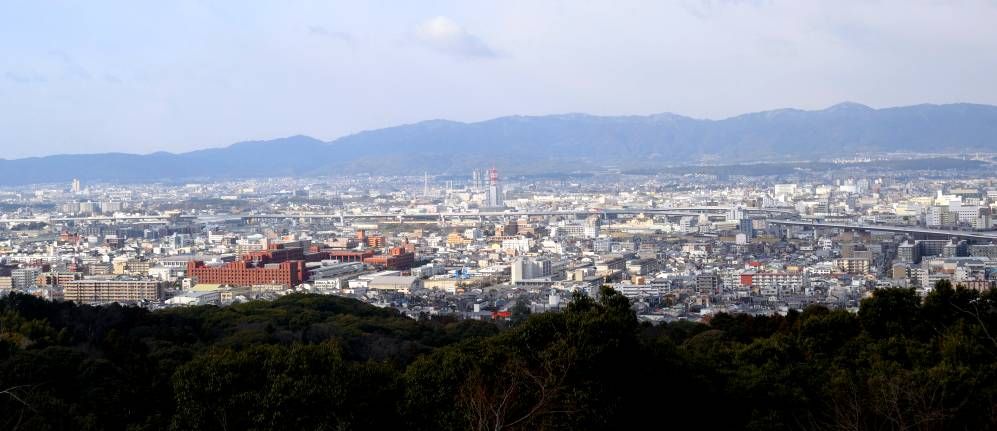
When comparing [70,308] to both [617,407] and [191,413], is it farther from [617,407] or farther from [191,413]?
[617,407]

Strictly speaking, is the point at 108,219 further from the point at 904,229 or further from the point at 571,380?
the point at 571,380

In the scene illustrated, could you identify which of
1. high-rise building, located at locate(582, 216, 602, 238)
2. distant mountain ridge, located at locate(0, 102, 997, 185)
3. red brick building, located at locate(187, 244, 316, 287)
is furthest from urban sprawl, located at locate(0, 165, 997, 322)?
distant mountain ridge, located at locate(0, 102, 997, 185)

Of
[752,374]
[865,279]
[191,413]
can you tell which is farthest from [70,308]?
[865,279]

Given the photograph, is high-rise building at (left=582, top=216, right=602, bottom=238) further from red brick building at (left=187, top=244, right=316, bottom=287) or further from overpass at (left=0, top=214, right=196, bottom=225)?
overpass at (left=0, top=214, right=196, bottom=225)

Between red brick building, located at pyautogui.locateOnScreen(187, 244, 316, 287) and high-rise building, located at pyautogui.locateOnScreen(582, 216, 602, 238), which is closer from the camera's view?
red brick building, located at pyautogui.locateOnScreen(187, 244, 316, 287)

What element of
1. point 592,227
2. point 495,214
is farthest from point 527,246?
point 495,214

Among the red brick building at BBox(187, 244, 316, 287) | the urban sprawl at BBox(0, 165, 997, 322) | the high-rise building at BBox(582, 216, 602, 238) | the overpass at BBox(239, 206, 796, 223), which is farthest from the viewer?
the overpass at BBox(239, 206, 796, 223)

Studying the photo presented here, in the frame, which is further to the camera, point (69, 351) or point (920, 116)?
point (920, 116)

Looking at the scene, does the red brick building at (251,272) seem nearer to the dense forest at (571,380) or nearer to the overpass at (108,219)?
the dense forest at (571,380)
